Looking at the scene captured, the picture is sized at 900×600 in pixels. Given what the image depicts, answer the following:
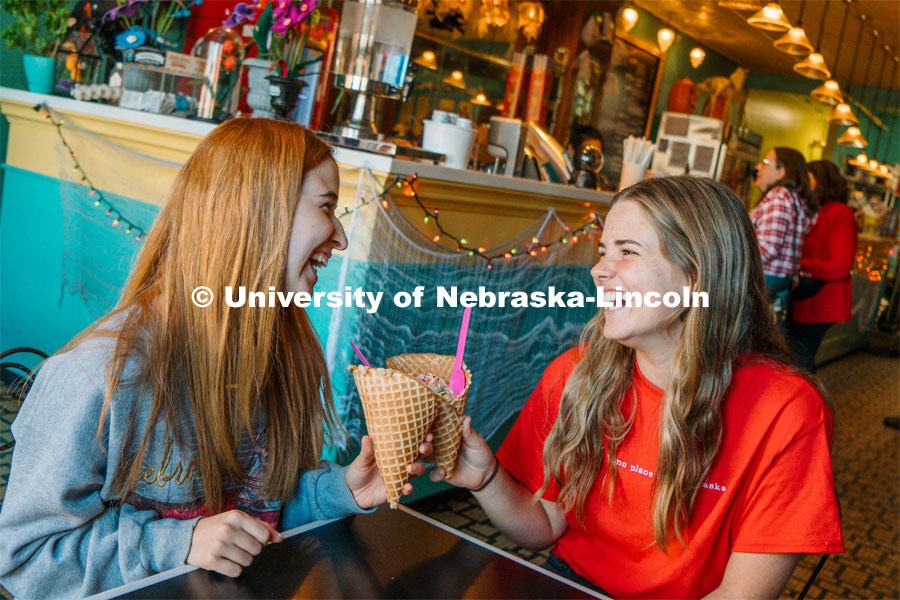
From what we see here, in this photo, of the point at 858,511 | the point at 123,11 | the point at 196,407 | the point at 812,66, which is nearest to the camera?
the point at 196,407

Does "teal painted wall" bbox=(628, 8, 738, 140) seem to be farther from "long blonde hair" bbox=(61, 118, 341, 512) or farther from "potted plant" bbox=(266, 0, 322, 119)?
"long blonde hair" bbox=(61, 118, 341, 512)

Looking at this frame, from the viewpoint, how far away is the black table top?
1.05 m

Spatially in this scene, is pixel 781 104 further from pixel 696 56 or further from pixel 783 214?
pixel 783 214

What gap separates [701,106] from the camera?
915 cm

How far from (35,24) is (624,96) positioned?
5208 millimetres

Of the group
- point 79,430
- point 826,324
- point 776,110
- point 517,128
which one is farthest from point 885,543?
point 776,110

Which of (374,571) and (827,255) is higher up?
(827,255)

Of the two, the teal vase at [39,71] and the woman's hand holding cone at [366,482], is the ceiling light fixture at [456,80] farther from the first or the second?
the woman's hand holding cone at [366,482]

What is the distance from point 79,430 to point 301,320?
1.54 feet

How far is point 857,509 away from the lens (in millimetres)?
4164

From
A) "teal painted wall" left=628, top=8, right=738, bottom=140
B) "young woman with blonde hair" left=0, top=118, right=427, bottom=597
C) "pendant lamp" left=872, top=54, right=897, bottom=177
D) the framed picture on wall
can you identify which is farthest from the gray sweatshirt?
"pendant lamp" left=872, top=54, right=897, bottom=177

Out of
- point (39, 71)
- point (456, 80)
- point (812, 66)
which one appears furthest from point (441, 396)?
point (812, 66)

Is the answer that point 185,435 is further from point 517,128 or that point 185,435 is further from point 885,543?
point 885,543

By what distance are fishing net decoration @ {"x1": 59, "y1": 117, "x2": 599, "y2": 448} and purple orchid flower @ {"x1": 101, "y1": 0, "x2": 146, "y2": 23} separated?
49cm
